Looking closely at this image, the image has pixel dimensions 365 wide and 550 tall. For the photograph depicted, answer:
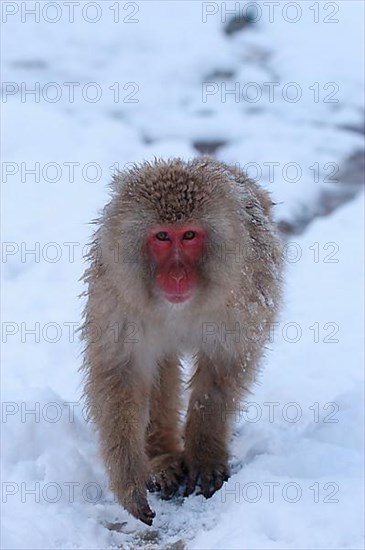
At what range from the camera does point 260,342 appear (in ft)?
12.4

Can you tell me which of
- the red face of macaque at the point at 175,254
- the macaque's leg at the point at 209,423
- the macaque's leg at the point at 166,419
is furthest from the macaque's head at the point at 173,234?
the macaque's leg at the point at 166,419

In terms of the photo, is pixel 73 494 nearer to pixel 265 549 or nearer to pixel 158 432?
pixel 158 432

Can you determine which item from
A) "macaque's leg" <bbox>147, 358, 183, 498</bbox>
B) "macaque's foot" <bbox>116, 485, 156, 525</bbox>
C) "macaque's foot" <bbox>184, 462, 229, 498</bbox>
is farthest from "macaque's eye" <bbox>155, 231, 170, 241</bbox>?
"macaque's foot" <bbox>184, 462, 229, 498</bbox>

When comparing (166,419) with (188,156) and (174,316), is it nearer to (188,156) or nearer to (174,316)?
(174,316)

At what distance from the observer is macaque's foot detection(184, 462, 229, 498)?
3.81 m

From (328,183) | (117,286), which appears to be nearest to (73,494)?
(117,286)

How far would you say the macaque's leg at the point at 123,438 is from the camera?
11.7 feet

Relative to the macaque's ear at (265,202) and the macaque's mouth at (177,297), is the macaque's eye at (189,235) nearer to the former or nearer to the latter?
the macaque's mouth at (177,297)

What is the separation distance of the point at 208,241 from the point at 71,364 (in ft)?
5.38

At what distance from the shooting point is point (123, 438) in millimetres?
3592

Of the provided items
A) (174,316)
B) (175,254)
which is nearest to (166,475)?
(174,316)

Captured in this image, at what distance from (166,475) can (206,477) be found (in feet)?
0.51

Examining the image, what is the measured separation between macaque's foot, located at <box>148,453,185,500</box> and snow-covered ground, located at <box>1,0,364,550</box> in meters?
0.06

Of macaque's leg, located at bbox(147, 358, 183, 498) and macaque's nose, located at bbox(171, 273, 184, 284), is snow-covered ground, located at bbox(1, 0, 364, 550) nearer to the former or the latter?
macaque's leg, located at bbox(147, 358, 183, 498)
